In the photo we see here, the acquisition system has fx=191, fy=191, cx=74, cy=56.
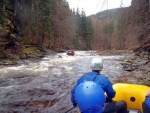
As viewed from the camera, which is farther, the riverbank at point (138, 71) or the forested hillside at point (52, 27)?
the riverbank at point (138, 71)

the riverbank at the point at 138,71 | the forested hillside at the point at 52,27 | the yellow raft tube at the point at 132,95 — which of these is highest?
the forested hillside at the point at 52,27

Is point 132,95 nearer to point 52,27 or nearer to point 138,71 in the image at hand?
point 138,71

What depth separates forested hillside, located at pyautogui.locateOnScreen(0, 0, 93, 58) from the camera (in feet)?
67.2

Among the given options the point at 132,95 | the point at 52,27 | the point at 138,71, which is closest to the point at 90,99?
the point at 132,95

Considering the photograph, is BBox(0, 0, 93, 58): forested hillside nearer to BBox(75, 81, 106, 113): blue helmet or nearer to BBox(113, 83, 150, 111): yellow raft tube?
BBox(113, 83, 150, 111): yellow raft tube

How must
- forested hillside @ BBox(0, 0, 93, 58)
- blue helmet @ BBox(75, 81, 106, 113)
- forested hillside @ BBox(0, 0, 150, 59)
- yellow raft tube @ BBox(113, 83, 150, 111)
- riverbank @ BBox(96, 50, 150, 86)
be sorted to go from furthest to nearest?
forested hillside @ BBox(0, 0, 93, 58), riverbank @ BBox(96, 50, 150, 86), forested hillside @ BBox(0, 0, 150, 59), yellow raft tube @ BBox(113, 83, 150, 111), blue helmet @ BBox(75, 81, 106, 113)

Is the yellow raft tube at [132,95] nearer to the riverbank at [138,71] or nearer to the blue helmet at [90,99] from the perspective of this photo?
the blue helmet at [90,99]

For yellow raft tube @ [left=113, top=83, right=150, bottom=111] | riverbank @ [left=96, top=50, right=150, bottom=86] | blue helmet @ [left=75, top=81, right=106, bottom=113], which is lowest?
riverbank @ [left=96, top=50, right=150, bottom=86]

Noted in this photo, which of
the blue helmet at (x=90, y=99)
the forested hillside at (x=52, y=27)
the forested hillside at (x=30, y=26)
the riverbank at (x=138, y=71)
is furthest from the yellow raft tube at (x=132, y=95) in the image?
the forested hillside at (x=30, y=26)

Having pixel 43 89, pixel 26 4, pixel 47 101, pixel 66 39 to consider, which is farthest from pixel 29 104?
pixel 66 39

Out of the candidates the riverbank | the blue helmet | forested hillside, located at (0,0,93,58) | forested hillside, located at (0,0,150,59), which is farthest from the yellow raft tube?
forested hillside, located at (0,0,93,58)

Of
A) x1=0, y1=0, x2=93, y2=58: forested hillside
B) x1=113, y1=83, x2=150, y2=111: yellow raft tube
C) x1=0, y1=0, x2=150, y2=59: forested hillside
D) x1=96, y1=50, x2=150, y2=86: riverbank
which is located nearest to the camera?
x1=113, y1=83, x2=150, y2=111: yellow raft tube

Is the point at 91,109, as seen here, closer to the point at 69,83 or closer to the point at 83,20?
the point at 69,83

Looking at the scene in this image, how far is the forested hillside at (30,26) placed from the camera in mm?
20497
